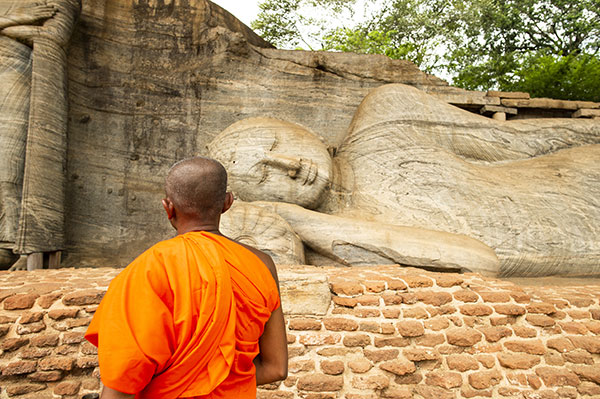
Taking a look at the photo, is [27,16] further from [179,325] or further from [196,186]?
[179,325]

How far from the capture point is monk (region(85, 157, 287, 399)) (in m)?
1.09

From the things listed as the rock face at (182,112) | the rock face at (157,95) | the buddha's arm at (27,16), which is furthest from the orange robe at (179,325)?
the buddha's arm at (27,16)

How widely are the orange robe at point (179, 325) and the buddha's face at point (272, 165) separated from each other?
317 cm

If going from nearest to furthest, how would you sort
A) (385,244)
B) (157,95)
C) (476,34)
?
(385,244)
(157,95)
(476,34)

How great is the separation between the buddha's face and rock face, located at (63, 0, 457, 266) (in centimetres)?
109

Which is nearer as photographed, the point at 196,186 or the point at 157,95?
the point at 196,186

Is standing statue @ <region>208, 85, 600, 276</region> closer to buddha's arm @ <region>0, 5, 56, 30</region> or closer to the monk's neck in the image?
buddha's arm @ <region>0, 5, 56, 30</region>

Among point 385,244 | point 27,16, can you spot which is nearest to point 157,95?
point 27,16

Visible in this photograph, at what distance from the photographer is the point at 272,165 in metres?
4.45

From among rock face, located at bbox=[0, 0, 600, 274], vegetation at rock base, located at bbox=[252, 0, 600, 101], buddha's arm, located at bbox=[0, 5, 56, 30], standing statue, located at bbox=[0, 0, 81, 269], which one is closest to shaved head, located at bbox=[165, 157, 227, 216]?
rock face, located at bbox=[0, 0, 600, 274]

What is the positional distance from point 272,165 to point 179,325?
3.36 metres

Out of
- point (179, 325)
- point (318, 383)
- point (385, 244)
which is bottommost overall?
point (318, 383)

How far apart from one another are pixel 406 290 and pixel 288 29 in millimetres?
14121

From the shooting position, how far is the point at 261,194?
4.44m
